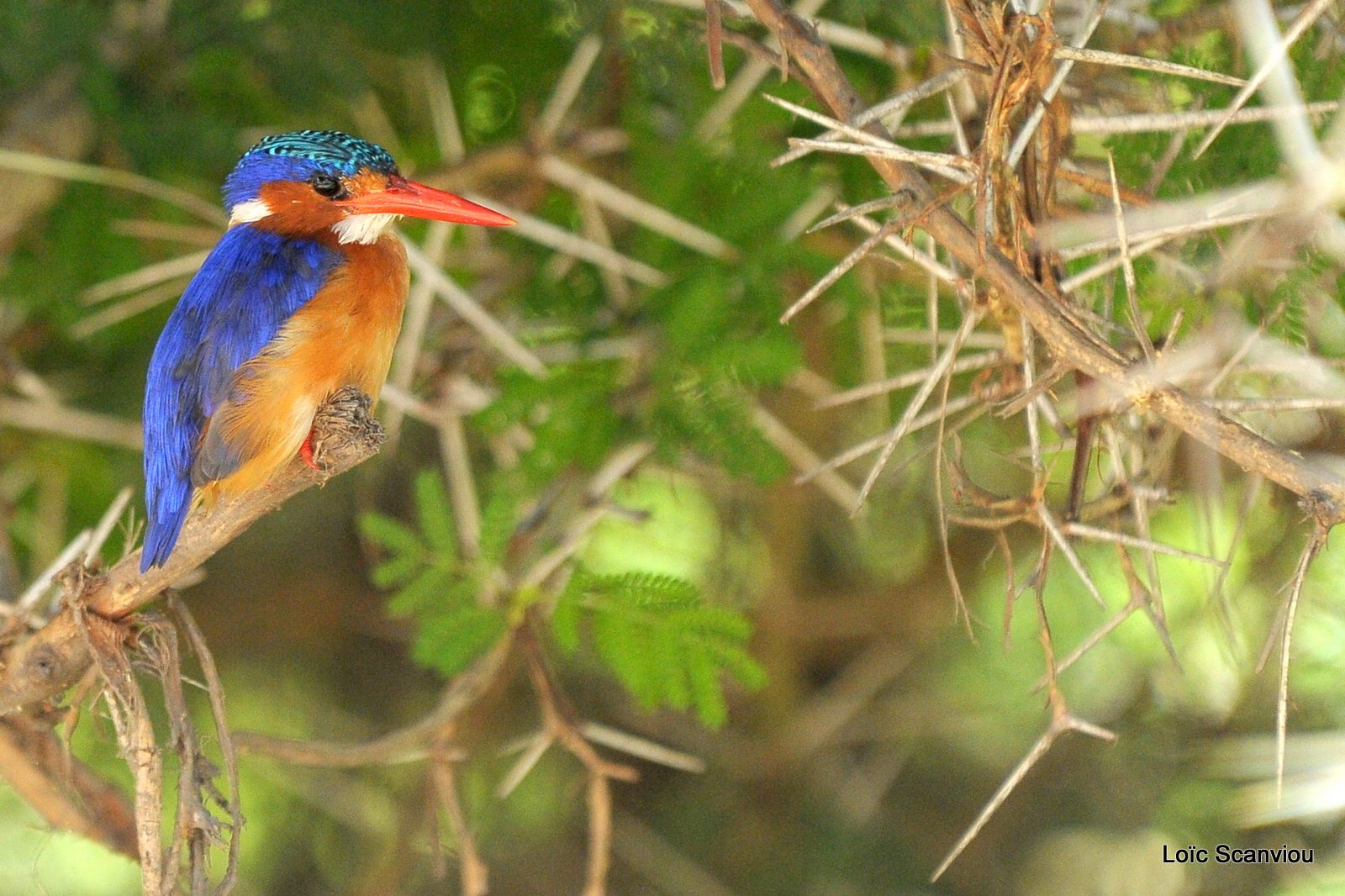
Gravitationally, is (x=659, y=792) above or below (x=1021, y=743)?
below

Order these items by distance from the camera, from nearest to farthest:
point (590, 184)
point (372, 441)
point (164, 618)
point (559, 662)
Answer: point (164, 618) < point (372, 441) < point (590, 184) < point (559, 662)

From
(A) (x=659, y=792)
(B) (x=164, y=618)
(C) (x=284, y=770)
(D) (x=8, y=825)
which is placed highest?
(B) (x=164, y=618)

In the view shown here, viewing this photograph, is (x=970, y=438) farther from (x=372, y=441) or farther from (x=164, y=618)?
(x=164, y=618)

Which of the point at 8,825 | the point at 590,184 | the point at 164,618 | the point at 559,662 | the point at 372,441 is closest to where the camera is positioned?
the point at 164,618

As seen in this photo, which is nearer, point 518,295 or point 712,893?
point 518,295

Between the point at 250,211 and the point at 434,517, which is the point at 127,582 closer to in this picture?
the point at 434,517

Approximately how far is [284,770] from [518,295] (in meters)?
1.86

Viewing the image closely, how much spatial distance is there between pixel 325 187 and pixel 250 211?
24 centimetres

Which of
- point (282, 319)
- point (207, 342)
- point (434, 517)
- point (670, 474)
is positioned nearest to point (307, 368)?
point (282, 319)

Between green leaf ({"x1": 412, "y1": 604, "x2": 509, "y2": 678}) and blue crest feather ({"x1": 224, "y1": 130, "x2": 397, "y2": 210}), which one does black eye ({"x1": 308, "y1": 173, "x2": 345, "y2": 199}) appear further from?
green leaf ({"x1": 412, "y1": 604, "x2": 509, "y2": 678})

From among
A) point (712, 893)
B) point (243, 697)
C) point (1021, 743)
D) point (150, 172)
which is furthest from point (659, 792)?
point (150, 172)

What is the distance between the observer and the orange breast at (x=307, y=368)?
2.49m

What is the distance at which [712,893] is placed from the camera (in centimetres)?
402

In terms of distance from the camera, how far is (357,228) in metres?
2.87
